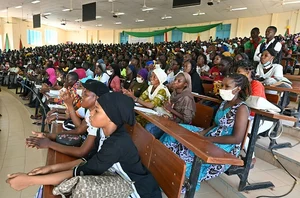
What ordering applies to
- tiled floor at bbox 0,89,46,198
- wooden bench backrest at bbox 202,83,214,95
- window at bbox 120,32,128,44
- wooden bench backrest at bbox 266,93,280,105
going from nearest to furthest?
tiled floor at bbox 0,89,46,198 < wooden bench backrest at bbox 266,93,280,105 < wooden bench backrest at bbox 202,83,214,95 < window at bbox 120,32,128,44

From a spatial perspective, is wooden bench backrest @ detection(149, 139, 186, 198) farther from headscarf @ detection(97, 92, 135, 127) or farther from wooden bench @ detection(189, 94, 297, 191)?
wooden bench @ detection(189, 94, 297, 191)

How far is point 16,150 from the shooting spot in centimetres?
349

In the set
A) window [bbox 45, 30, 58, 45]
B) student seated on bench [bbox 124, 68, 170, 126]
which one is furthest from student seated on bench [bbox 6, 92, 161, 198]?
window [bbox 45, 30, 58, 45]

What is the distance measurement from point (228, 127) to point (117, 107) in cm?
108

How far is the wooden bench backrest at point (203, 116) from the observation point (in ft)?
7.80

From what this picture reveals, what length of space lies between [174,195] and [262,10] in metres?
14.1

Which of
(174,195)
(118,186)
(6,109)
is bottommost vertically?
(6,109)

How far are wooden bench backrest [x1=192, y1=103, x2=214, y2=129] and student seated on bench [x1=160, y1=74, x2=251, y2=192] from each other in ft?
0.99

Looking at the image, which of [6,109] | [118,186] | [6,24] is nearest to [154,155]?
[118,186]

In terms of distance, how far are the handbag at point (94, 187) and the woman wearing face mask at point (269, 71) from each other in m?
2.54

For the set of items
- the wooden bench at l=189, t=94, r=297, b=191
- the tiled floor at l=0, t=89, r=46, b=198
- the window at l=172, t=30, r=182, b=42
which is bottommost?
the tiled floor at l=0, t=89, r=46, b=198

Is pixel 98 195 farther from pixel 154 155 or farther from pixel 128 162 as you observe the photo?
pixel 154 155

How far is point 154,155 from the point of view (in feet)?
4.72

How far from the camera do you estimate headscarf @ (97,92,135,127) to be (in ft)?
3.94
